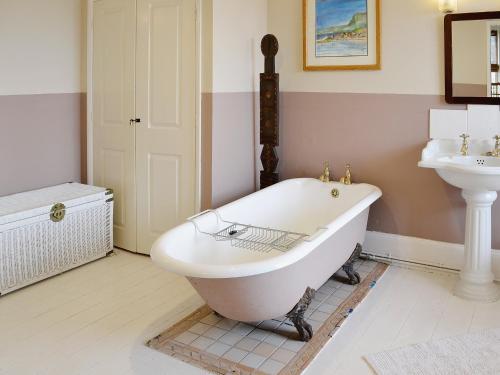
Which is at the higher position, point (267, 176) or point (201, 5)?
point (201, 5)

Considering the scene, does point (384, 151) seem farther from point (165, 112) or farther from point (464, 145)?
point (165, 112)

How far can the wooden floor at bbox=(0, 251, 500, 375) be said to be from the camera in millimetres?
2453

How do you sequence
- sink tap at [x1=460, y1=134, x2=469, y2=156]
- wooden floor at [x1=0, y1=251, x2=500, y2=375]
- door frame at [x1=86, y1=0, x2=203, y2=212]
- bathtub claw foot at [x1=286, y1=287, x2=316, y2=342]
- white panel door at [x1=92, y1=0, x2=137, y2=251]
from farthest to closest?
white panel door at [x1=92, y1=0, x2=137, y2=251] < door frame at [x1=86, y1=0, x2=203, y2=212] < sink tap at [x1=460, y1=134, x2=469, y2=156] < bathtub claw foot at [x1=286, y1=287, x2=316, y2=342] < wooden floor at [x1=0, y1=251, x2=500, y2=375]

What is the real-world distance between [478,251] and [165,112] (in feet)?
7.47

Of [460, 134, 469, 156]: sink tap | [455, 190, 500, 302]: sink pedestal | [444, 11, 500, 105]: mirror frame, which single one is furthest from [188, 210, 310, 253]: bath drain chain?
[444, 11, 500, 105]: mirror frame

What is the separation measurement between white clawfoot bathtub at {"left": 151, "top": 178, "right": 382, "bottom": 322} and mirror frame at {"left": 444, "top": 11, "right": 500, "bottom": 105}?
2.59 ft

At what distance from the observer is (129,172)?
156 inches

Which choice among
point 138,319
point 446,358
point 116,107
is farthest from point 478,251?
point 116,107

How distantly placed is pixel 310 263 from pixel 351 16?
1.97 m

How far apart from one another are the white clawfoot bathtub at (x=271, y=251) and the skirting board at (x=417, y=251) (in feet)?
1.31

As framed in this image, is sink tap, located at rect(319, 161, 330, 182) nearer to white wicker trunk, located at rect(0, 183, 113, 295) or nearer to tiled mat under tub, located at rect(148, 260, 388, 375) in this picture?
tiled mat under tub, located at rect(148, 260, 388, 375)

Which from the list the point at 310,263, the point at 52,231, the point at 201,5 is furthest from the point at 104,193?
the point at 310,263

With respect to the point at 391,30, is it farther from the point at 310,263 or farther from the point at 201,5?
the point at 310,263

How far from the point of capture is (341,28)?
3795 millimetres
